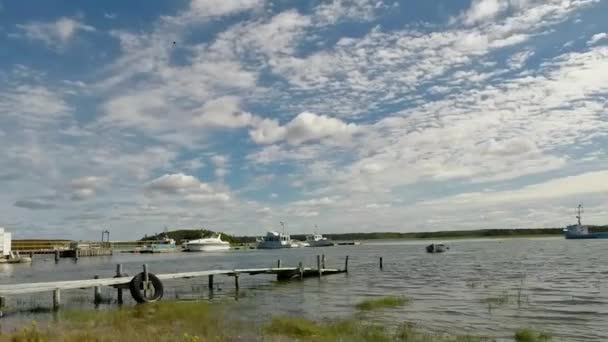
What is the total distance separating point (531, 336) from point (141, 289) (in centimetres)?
2139

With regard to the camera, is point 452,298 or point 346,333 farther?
point 452,298

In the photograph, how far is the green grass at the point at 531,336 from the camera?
65.6 ft

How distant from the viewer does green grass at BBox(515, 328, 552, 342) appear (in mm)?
19984

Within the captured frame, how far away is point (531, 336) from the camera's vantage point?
66.4ft

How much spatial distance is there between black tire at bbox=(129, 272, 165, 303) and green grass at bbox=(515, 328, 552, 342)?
66.4 feet

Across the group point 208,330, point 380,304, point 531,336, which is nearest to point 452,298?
point 380,304

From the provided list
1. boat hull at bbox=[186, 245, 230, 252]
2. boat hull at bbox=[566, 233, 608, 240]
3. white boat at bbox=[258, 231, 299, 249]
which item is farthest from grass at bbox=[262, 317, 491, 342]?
boat hull at bbox=[566, 233, 608, 240]

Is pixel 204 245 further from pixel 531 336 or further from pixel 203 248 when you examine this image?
pixel 531 336

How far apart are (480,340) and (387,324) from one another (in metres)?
4.46

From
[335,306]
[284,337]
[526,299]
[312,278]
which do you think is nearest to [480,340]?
[284,337]

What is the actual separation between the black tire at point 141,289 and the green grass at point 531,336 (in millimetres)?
20254

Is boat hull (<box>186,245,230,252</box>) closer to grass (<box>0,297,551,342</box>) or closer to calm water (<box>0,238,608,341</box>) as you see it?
calm water (<box>0,238,608,341</box>)

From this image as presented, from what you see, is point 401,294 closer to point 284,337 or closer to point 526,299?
point 526,299

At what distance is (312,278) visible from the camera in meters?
50.4
